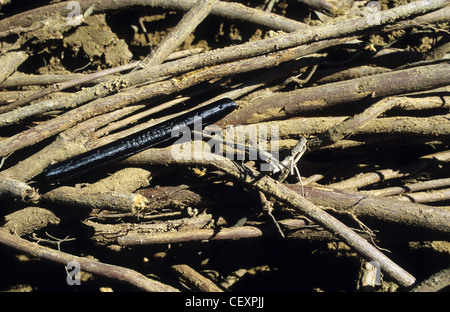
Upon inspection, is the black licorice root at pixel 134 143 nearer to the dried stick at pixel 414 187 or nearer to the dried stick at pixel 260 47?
the dried stick at pixel 260 47

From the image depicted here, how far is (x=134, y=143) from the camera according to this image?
70.4 inches

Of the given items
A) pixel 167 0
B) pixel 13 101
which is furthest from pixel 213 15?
pixel 13 101

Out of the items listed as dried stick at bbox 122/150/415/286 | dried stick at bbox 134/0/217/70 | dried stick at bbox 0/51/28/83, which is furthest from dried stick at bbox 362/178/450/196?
dried stick at bbox 0/51/28/83

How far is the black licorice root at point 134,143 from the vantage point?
173cm

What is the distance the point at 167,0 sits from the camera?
2250mm

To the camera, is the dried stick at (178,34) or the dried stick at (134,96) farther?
the dried stick at (178,34)

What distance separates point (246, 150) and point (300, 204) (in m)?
0.38

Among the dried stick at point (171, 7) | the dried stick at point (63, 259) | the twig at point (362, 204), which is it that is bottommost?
the dried stick at point (63, 259)

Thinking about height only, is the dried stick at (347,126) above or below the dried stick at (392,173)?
above

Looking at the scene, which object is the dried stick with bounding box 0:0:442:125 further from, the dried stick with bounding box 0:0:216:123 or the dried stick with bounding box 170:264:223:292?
the dried stick with bounding box 170:264:223:292

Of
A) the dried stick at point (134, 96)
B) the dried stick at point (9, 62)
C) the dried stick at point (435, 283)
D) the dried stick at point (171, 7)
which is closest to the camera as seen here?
the dried stick at point (435, 283)

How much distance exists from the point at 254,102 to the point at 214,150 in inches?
14.5

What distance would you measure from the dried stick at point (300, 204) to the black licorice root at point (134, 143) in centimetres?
25

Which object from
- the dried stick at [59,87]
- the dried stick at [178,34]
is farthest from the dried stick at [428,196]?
the dried stick at [59,87]
